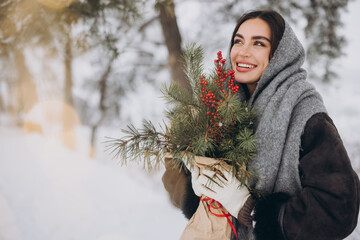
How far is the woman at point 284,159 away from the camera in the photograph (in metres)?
1.07

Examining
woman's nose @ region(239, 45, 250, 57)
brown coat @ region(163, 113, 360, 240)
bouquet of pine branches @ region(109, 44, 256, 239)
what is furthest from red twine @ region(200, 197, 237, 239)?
woman's nose @ region(239, 45, 250, 57)

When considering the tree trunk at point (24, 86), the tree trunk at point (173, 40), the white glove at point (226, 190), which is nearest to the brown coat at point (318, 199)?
the white glove at point (226, 190)

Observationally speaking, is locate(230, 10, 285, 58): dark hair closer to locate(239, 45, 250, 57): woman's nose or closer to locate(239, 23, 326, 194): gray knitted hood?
locate(239, 45, 250, 57): woman's nose

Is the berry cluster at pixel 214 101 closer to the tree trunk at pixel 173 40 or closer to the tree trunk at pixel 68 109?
the tree trunk at pixel 173 40

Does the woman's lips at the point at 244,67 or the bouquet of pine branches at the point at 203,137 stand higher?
the woman's lips at the point at 244,67

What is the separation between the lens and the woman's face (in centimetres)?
148

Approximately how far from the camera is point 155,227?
3.18 metres

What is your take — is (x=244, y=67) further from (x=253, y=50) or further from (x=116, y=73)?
(x=116, y=73)

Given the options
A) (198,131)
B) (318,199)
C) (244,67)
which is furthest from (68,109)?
(318,199)

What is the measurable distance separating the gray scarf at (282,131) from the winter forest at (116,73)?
47 cm

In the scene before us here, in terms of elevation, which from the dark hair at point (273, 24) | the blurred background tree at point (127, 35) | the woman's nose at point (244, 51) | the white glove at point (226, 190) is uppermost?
the blurred background tree at point (127, 35)

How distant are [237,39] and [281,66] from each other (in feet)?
1.23

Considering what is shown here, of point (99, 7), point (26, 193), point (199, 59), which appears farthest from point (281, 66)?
point (26, 193)

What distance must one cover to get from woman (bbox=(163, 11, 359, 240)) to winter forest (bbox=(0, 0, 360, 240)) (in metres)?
0.37
